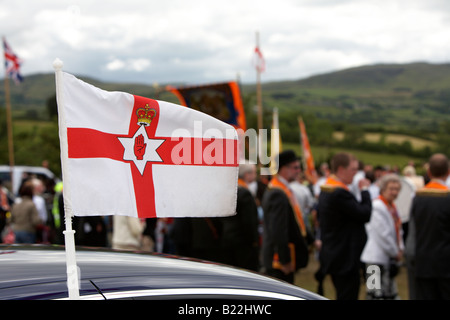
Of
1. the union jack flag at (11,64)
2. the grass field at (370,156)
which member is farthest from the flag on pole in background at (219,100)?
the grass field at (370,156)

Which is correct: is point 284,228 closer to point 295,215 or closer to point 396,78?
point 295,215

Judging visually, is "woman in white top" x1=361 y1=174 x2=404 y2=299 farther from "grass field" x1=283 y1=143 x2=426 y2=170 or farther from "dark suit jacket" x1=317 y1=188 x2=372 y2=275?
"grass field" x1=283 y1=143 x2=426 y2=170

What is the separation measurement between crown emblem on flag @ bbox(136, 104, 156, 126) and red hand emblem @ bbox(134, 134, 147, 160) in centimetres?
6

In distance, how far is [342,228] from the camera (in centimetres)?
605

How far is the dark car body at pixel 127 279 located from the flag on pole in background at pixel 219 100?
6.35m

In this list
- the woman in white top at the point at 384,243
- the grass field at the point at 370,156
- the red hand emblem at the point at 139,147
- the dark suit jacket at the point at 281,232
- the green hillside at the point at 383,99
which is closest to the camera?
the red hand emblem at the point at 139,147

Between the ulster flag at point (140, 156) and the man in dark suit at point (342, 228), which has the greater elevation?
the ulster flag at point (140, 156)

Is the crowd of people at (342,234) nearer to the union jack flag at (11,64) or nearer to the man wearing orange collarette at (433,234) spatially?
the man wearing orange collarette at (433,234)

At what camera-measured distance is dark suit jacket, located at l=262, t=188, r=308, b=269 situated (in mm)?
5996

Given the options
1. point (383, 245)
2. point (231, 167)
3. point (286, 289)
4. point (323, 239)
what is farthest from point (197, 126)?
point (383, 245)

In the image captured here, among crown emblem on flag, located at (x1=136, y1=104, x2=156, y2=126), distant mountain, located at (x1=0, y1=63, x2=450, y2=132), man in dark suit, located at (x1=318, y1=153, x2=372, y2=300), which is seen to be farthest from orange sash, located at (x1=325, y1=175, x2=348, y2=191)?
distant mountain, located at (x1=0, y1=63, x2=450, y2=132)

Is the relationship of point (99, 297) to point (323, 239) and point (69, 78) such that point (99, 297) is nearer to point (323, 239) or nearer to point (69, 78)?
point (69, 78)

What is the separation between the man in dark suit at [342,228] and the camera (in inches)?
233

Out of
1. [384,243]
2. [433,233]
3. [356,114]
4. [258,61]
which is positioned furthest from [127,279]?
[356,114]
